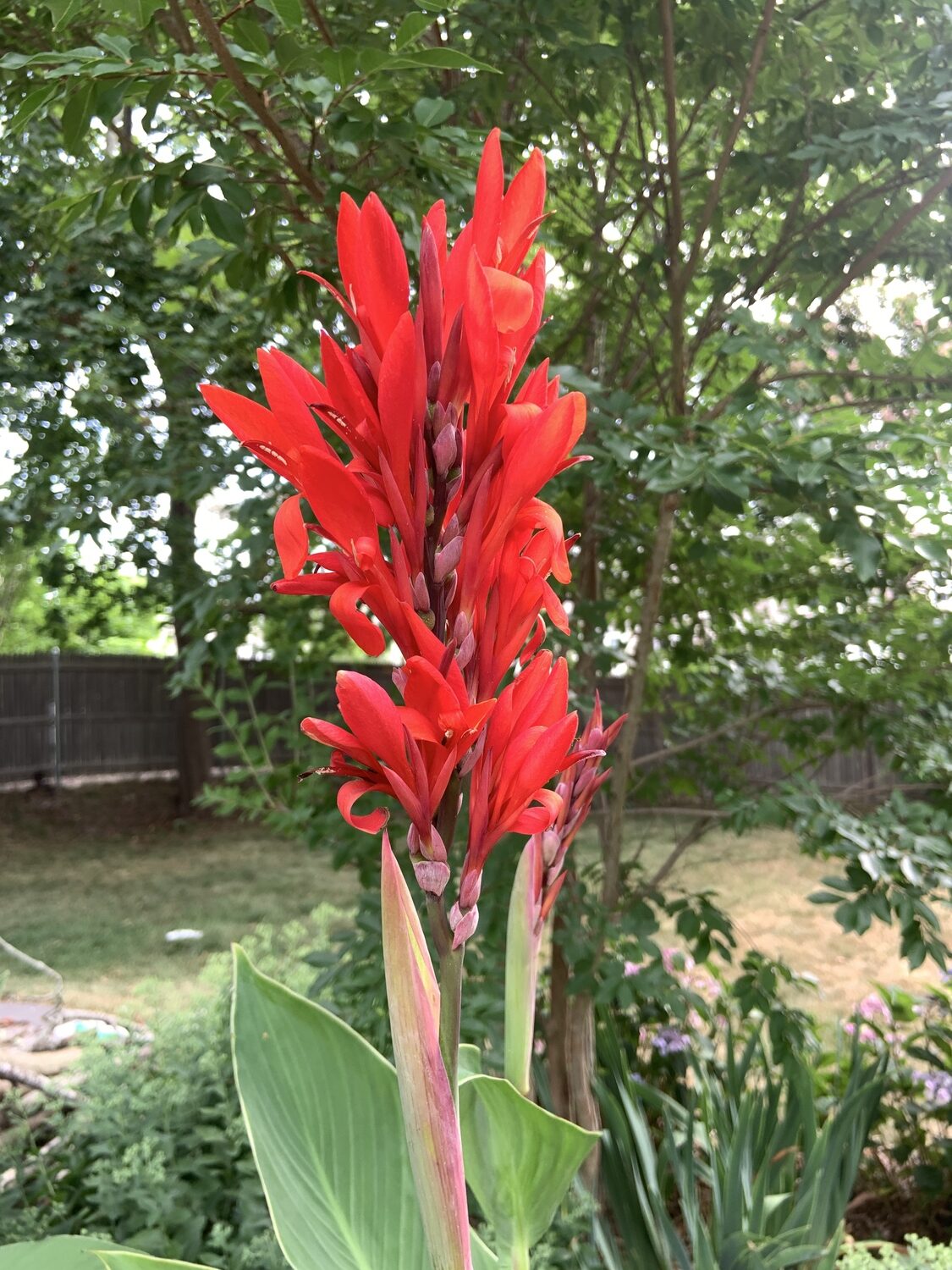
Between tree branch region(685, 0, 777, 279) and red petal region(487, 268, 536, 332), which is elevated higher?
tree branch region(685, 0, 777, 279)

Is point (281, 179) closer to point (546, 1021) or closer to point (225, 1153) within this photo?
point (225, 1153)

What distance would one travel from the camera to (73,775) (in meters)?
10.8

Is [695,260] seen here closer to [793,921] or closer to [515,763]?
[515,763]

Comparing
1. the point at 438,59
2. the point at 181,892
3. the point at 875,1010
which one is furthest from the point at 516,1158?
the point at 181,892

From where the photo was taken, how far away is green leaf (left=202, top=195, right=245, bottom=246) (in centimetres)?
147

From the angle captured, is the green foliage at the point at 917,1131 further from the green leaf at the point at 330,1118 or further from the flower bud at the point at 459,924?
the flower bud at the point at 459,924

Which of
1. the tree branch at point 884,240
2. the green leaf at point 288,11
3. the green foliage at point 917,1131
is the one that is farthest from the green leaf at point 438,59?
the green foliage at point 917,1131

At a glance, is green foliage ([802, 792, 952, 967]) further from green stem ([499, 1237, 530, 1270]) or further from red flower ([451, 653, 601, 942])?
red flower ([451, 653, 601, 942])

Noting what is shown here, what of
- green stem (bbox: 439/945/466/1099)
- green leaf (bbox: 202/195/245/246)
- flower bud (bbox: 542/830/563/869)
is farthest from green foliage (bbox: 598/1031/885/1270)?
green leaf (bbox: 202/195/245/246)

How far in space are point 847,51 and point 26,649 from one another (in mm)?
16652

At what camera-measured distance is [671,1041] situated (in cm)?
295

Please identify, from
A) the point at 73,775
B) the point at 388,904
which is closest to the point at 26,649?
the point at 73,775

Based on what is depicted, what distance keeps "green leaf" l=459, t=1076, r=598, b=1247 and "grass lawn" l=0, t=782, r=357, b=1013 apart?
168cm

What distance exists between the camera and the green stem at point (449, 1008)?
2.02 ft
